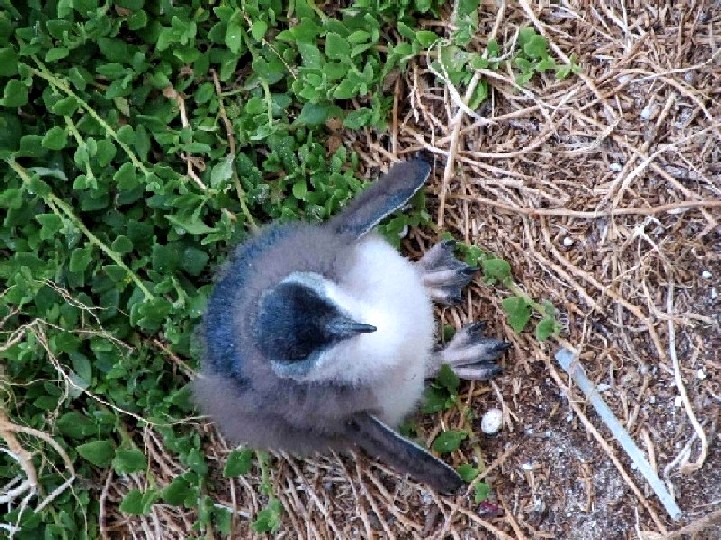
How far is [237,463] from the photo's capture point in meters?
3.50

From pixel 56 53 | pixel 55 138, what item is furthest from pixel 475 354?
pixel 56 53

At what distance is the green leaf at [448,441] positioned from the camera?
3.38 m

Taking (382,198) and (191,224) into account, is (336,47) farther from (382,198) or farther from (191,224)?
(191,224)

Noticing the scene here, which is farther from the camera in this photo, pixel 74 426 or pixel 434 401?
pixel 74 426

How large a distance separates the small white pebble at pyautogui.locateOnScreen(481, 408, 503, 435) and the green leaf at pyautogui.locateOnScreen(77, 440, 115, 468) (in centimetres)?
155

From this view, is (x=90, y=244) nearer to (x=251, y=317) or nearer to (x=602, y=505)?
(x=251, y=317)

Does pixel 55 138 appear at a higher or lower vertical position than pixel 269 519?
higher

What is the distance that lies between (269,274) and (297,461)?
3.02ft

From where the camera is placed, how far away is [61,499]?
12.3 ft

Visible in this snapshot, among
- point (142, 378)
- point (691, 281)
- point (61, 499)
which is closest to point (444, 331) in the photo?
point (691, 281)

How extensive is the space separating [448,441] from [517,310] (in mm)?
582

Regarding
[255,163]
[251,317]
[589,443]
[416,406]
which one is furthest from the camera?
[255,163]

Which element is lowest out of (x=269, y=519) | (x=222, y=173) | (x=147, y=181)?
(x=269, y=519)

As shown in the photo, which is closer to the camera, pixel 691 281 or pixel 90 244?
pixel 691 281
